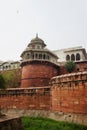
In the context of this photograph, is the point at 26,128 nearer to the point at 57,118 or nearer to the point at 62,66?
the point at 57,118

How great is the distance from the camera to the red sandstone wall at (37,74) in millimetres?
22375

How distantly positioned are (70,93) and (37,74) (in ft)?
36.8

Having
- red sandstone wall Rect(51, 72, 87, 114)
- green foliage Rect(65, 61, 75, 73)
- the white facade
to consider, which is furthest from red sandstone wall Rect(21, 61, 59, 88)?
red sandstone wall Rect(51, 72, 87, 114)

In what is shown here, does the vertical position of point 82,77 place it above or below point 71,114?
above

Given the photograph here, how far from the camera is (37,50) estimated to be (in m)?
26.5

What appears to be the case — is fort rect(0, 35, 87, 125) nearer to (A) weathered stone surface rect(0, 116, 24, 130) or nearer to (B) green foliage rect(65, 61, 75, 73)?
(A) weathered stone surface rect(0, 116, 24, 130)

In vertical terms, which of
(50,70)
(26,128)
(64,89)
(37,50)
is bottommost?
(26,128)

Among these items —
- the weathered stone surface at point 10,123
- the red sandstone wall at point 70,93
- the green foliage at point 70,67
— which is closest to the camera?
the weathered stone surface at point 10,123

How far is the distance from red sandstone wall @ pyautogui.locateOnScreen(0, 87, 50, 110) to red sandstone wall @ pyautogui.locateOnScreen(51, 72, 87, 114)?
0.95 metres

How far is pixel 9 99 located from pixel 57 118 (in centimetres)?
447

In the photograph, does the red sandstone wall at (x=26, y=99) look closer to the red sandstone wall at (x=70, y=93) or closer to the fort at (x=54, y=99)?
the fort at (x=54, y=99)

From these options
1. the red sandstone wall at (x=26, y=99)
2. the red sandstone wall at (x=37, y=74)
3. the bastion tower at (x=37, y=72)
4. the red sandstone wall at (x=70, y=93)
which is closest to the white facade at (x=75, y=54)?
the bastion tower at (x=37, y=72)

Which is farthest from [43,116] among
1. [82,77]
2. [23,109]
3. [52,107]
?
[82,77]

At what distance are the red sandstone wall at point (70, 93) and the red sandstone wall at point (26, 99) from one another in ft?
3.11
